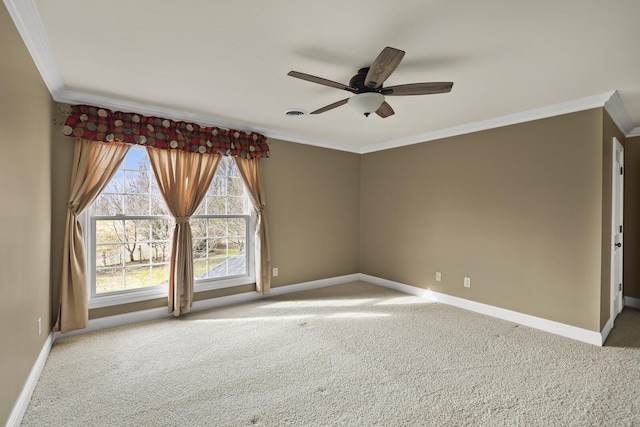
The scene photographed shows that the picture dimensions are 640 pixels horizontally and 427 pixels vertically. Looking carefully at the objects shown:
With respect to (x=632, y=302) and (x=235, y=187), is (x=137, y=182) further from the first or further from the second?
(x=632, y=302)

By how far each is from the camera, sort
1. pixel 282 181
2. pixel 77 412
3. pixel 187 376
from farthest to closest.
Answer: pixel 282 181 → pixel 187 376 → pixel 77 412

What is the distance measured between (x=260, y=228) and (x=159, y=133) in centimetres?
168

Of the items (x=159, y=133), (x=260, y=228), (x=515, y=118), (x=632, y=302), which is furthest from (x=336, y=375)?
(x=632, y=302)

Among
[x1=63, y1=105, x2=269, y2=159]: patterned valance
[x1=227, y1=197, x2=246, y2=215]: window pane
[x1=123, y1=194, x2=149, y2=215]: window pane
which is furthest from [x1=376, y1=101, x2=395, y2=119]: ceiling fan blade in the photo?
[x1=123, y1=194, x2=149, y2=215]: window pane

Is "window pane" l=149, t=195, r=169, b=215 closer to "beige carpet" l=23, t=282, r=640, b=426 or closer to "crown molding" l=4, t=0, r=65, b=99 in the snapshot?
"beige carpet" l=23, t=282, r=640, b=426

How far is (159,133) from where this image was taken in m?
3.65

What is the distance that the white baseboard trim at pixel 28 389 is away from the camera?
6.30ft

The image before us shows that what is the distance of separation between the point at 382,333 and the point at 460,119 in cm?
262

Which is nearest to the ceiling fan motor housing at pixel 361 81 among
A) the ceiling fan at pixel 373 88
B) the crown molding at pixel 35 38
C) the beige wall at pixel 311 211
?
the ceiling fan at pixel 373 88

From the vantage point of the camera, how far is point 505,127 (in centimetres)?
379

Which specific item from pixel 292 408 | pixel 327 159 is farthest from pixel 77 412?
pixel 327 159

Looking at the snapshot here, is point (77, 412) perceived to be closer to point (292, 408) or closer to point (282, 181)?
point (292, 408)

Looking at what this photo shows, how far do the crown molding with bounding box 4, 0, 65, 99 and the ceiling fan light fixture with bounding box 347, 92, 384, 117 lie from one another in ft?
6.53

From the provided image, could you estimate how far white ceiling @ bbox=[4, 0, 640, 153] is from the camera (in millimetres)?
1822
